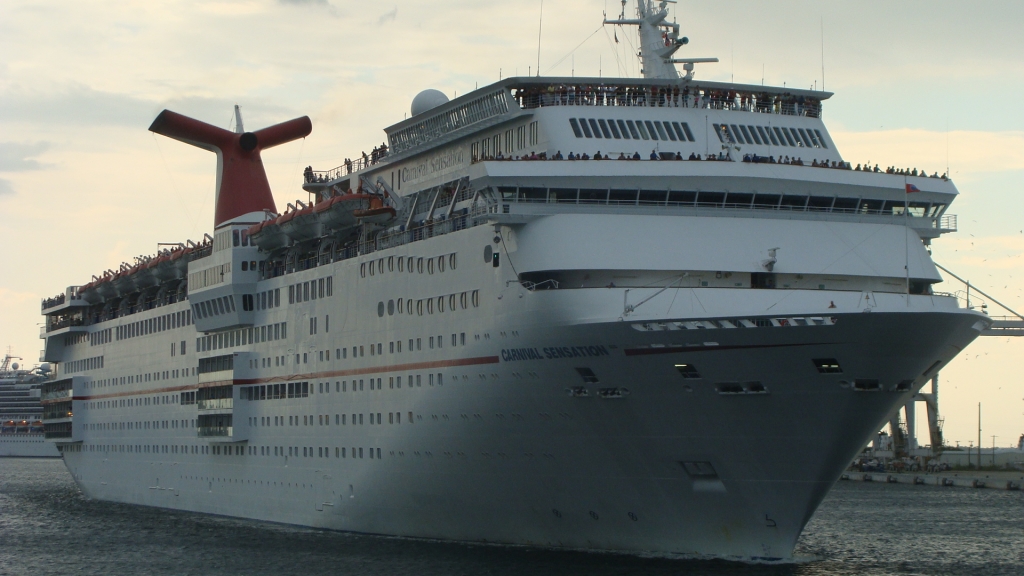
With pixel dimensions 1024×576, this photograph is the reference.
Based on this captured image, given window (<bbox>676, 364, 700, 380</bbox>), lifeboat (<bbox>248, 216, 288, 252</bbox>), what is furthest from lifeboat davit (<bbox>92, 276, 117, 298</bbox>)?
window (<bbox>676, 364, 700, 380</bbox>)

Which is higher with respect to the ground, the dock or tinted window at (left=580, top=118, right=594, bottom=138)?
tinted window at (left=580, top=118, right=594, bottom=138)

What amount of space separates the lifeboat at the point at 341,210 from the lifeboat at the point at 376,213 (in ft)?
1.26

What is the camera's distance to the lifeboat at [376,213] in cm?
3906

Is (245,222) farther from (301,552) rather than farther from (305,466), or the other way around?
(301,552)

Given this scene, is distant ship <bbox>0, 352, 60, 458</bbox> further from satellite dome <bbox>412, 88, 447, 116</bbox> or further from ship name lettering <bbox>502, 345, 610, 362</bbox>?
ship name lettering <bbox>502, 345, 610, 362</bbox>

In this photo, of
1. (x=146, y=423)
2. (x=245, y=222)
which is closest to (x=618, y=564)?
(x=245, y=222)

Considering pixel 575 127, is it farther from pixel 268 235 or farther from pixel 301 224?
pixel 268 235

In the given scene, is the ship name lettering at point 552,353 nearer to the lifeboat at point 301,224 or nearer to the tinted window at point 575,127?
the tinted window at point 575,127

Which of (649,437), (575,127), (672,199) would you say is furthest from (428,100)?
(649,437)

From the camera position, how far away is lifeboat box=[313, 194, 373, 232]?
40094mm

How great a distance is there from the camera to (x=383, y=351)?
3769 cm

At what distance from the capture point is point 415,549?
35.7 m

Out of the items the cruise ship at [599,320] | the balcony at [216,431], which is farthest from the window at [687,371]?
the balcony at [216,431]

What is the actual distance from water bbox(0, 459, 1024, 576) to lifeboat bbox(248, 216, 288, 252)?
32.7 feet
